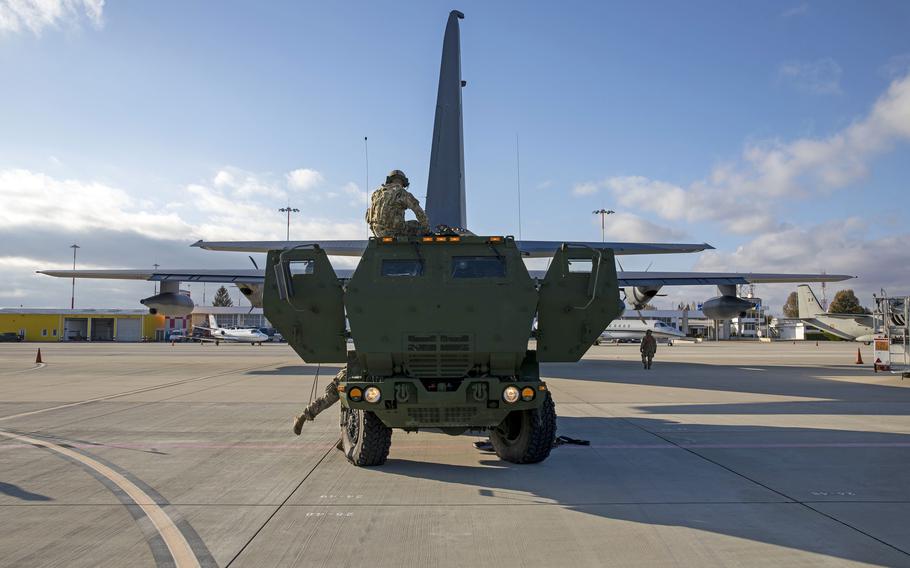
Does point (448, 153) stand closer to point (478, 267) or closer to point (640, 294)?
point (640, 294)

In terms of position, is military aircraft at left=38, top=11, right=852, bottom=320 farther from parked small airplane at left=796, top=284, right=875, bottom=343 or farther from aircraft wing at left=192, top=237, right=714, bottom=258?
parked small airplane at left=796, top=284, right=875, bottom=343

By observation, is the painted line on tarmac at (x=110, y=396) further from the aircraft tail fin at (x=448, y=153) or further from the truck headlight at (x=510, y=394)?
the truck headlight at (x=510, y=394)

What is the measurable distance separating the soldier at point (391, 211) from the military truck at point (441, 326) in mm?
1167

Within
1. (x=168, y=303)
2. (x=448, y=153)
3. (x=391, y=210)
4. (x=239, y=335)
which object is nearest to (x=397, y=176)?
(x=391, y=210)

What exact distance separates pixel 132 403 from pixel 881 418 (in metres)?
15.0

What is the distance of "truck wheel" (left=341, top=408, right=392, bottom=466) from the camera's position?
24.6 feet

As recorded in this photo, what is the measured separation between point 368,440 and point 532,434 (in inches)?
75.8

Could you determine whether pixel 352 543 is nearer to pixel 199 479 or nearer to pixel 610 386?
pixel 199 479

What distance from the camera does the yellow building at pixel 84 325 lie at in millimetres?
79750

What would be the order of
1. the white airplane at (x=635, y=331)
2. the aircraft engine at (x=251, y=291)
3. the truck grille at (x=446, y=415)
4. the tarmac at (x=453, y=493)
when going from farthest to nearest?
the white airplane at (x=635, y=331) < the aircraft engine at (x=251, y=291) < the truck grille at (x=446, y=415) < the tarmac at (x=453, y=493)

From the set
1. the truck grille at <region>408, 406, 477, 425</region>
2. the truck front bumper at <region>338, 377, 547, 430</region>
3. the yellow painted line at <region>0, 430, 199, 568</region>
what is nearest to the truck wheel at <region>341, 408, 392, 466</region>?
the truck front bumper at <region>338, 377, 547, 430</region>

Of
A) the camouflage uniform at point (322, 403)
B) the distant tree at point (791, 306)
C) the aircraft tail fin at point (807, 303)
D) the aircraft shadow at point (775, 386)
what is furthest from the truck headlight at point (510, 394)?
the distant tree at point (791, 306)

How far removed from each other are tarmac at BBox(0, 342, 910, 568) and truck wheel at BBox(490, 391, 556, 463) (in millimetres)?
221

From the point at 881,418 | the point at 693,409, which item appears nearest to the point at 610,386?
the point at 693,409
